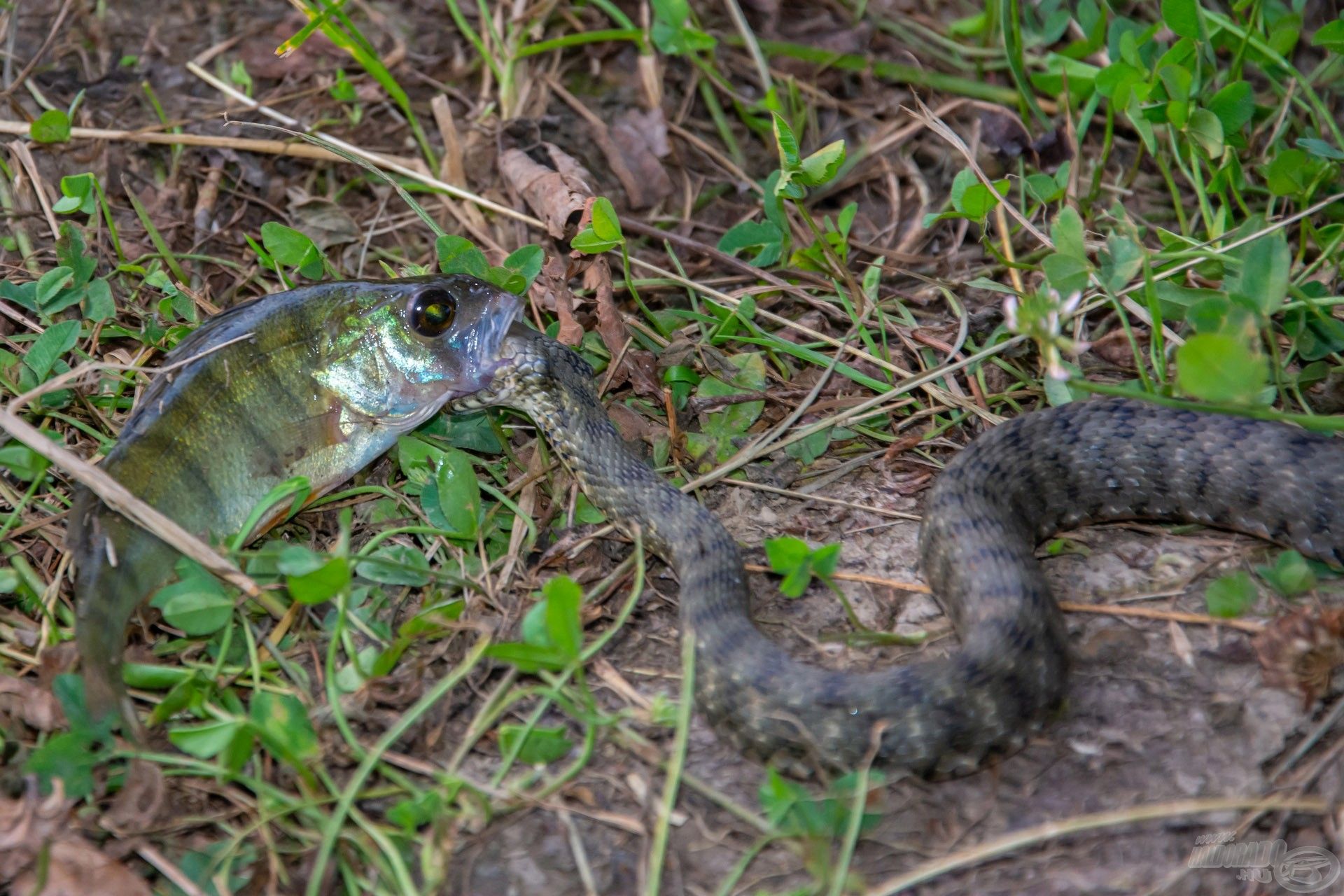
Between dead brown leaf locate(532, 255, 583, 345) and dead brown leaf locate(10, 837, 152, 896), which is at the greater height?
dead brown leaf locate(532, 255, 583, 345)

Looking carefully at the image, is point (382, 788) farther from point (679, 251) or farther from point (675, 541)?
point (679, 251)

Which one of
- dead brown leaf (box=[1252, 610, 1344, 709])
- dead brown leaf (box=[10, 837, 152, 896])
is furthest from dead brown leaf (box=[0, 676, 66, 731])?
dead brown leaf (box=[1252, 610, 1344, 709])

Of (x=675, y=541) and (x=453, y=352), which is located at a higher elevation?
(x=453, y=352)

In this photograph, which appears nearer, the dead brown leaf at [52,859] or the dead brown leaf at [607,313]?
the dead brown leaf at [52,859]

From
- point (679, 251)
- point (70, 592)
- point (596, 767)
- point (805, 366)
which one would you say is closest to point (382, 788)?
point (596, 767)

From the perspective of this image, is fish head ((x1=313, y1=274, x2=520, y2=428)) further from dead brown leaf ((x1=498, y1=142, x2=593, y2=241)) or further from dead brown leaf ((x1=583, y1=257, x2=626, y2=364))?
dead brown leaf ((x1=498, y1=142, x2=593, y2=241))

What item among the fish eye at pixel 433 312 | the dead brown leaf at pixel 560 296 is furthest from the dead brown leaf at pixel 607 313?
the fish eye at pixel 433 312

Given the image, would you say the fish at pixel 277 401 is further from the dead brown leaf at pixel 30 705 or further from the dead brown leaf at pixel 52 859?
the dead brown leaf at pixel 52 859
